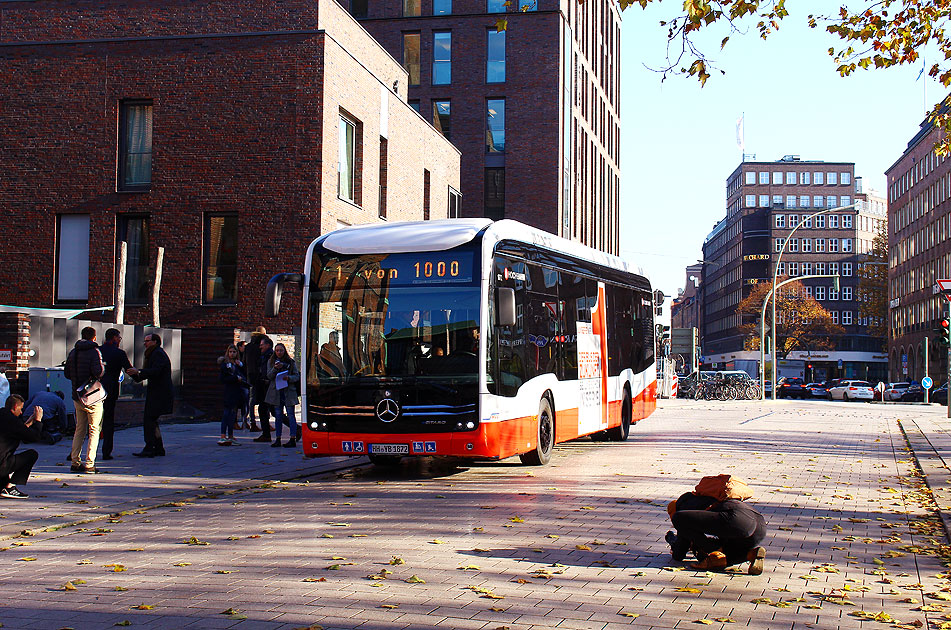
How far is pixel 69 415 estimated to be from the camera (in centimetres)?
1861

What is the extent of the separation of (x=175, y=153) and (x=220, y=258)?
2.88 metres

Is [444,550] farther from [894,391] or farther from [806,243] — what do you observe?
[806,243]

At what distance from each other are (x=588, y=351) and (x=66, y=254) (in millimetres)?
16901

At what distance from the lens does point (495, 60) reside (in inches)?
2007

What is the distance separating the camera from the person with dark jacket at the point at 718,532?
7.27m

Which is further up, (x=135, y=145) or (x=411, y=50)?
(x=411, y=50)

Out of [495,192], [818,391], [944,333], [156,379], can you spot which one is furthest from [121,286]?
[818,391]

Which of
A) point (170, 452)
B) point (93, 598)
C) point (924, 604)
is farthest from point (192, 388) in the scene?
point (924, 604)

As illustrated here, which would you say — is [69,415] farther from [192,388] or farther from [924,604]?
[924,604]

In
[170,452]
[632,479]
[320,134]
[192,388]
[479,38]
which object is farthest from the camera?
[479,38]

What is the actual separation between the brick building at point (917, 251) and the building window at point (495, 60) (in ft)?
148

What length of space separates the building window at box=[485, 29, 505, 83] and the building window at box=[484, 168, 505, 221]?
170 inches

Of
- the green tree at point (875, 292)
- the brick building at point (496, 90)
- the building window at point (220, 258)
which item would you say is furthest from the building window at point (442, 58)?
the green tree at point (875, 292)

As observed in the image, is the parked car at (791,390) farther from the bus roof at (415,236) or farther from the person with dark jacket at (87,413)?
the person with dark jacket at (87,413)
